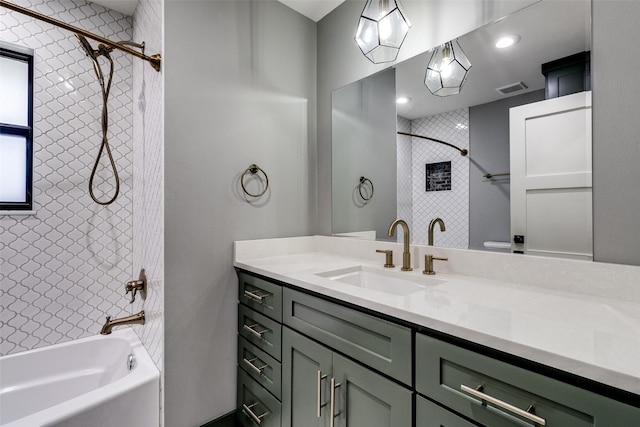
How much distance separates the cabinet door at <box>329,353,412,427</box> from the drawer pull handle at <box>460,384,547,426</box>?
196mm

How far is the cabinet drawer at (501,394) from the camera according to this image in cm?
57

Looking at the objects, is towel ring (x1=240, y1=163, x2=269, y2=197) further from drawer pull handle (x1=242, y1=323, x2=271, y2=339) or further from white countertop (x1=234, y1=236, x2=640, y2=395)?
drawer pull handle (x1=242, y1=323, x2=271, y2=339)

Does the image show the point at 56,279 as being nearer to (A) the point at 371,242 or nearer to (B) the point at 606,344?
(A) the point at 371,242

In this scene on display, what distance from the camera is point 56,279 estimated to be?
189 centimetres

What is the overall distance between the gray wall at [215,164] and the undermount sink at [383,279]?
23.0 inches

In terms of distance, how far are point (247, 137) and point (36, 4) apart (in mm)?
1598

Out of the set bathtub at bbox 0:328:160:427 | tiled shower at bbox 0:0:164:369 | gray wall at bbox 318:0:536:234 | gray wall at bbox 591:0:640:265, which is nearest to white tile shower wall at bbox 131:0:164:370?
tiled shower at bbox 0:0:164:369

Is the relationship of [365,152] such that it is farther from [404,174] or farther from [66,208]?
[66,208]

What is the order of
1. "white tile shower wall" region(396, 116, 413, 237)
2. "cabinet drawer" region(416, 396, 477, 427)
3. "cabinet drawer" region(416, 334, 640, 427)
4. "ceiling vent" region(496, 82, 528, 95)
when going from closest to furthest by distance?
1. "cabinet drawer" region(416, 334, 640, 427)
2. "cabinet drawer" region(416, 396, 477, 427)
3. "ceiling vent" region(496, 82, 528, 95)
4. "white tile shower wall" region(396, 116, 413, 237)

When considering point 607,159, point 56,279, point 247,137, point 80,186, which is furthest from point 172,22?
point 607,159

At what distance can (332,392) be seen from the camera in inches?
42.2

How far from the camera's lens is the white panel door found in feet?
3.44

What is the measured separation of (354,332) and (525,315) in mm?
515

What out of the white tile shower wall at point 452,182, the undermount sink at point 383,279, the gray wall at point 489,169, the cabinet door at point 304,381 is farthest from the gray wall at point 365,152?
the cabinet door at point 304,381
